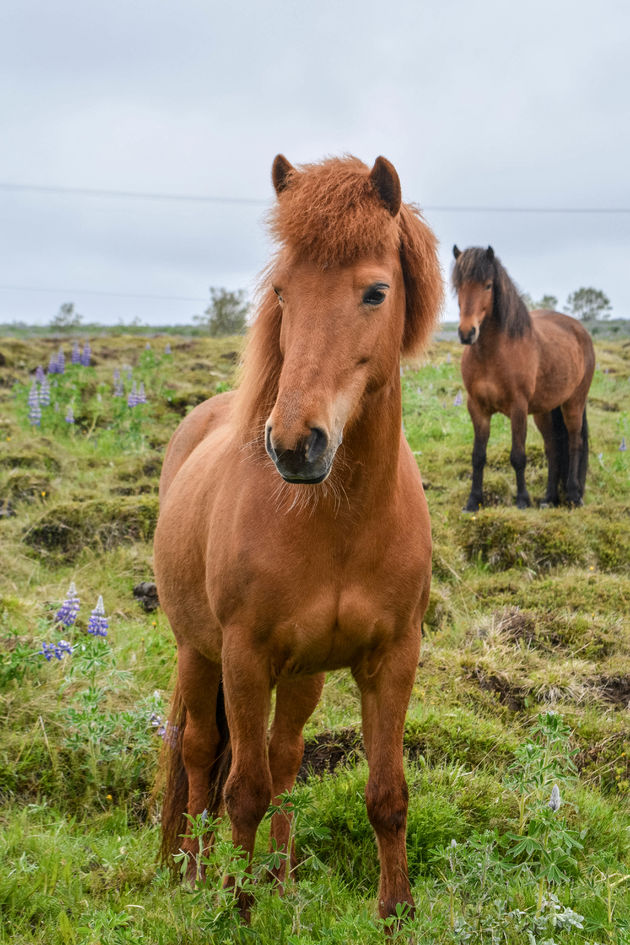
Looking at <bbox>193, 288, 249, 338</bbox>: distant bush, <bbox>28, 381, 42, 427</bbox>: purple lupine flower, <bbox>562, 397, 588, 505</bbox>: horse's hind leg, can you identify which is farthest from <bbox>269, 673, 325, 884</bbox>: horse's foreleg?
<bbox>193, 288, 249, 338</bbox>: distant bush

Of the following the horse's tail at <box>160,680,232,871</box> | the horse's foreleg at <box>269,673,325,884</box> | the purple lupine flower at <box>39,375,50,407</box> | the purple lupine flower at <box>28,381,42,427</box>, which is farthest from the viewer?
the purple lupine flower at <box>39,375,50,407</box>

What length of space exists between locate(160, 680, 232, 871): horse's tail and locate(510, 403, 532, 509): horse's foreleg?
5.33 m

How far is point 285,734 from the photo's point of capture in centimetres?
346

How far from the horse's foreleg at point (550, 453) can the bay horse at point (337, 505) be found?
20.0ft

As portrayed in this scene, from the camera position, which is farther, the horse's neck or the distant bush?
the distant bush

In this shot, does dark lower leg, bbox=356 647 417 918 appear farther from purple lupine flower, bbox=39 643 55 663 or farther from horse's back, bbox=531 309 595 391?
horse's back, bbox=531 309 595 391

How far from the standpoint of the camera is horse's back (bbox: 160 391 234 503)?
436 centimetres

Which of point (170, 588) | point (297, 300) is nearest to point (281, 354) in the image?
point (297, 300)

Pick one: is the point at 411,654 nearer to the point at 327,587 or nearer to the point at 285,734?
the point at 327,587

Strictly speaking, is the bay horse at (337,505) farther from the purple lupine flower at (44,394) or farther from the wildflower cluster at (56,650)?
the purple lupine flower at (44,394)

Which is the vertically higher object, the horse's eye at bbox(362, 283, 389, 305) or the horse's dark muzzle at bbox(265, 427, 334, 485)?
the horse's eye at bbox(362, 283, 389, 305)

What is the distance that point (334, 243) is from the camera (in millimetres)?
2324

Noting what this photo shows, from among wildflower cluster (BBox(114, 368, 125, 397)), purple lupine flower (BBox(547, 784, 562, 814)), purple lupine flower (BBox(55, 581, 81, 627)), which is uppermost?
wildflower cluster (BBox(114, 368, 125, 397))

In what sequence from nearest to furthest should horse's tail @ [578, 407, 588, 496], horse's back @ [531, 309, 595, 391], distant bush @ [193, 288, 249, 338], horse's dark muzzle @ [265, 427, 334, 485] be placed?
horse's dark muzzle @ [265, 427, 334, 485] → horse's tail @ [578, 407, 588, 496] → horse's back @ [531, 309, 595, 391] → distant bush @ [193, 288, 249, 338]
